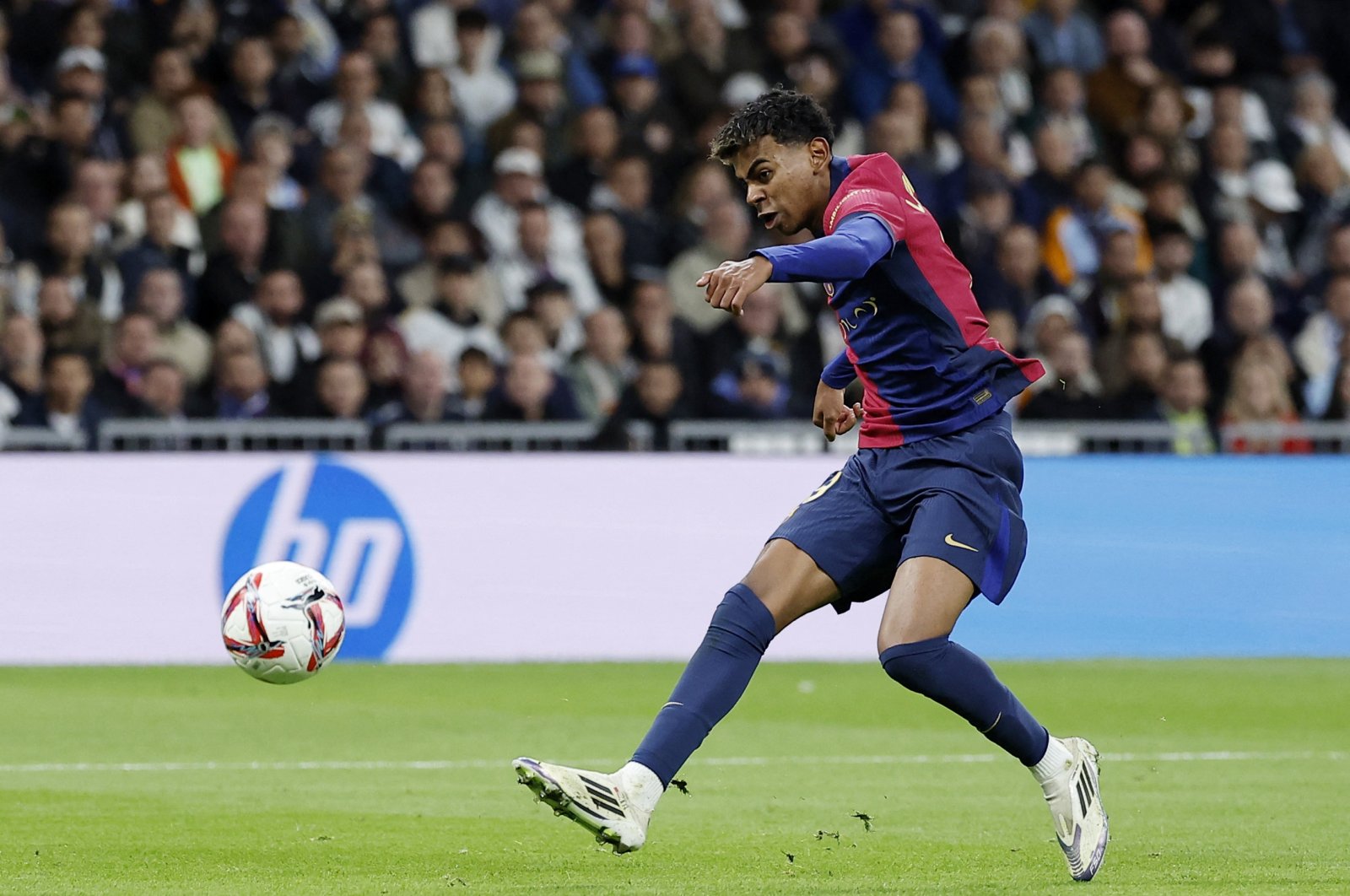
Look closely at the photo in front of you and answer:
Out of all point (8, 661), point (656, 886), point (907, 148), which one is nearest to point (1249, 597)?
point (907, 148)

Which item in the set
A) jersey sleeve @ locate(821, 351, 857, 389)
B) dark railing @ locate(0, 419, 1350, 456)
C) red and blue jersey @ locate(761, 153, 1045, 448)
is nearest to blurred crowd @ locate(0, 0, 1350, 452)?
dark railing @ locate(0, 419, 1350, 456)

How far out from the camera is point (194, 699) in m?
11.6

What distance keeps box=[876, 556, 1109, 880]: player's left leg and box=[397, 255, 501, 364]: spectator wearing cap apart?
28.0ft

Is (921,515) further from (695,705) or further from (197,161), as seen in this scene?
(197,161)

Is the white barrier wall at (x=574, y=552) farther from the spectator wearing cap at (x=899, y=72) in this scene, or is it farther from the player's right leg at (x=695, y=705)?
the player's right leg at (x=695, y=705)

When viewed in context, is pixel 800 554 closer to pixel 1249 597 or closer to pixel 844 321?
pixel 844 321

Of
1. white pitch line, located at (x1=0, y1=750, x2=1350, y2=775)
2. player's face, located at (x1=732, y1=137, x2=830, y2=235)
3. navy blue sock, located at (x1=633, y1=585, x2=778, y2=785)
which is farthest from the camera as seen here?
white pitch line, located at (x1=0, y1=750, x2=1350, y2=775)

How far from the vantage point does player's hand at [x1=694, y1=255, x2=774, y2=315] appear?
17.6ft

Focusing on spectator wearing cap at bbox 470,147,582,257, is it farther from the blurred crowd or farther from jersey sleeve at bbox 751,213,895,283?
jersey sleeve at bbox 751,213,895,283

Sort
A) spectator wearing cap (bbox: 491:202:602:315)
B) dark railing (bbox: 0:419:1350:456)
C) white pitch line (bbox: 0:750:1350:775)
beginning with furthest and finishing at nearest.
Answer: spectator wearing cap (bbox: 491:202:602:315), dark railing (bbox: 0:419:1350:456), white pitch line (bbox: 0:750:1350:775)

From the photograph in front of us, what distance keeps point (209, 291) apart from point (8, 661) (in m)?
2.82

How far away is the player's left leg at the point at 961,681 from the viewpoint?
6.19m

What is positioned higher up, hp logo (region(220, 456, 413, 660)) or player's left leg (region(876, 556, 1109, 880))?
player's left leg (region(876, 556, 1109, 880))

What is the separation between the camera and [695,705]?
6.13 m
